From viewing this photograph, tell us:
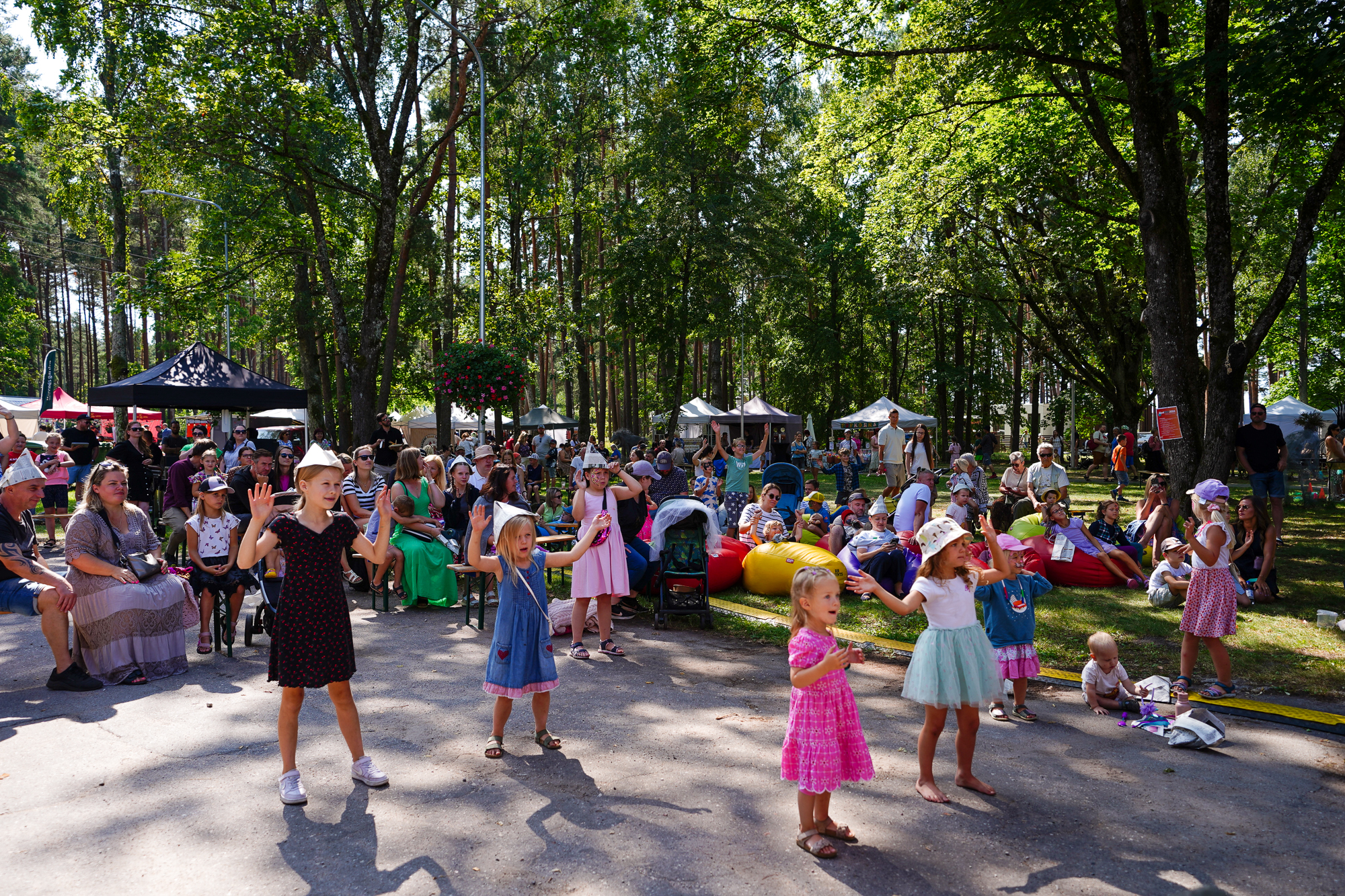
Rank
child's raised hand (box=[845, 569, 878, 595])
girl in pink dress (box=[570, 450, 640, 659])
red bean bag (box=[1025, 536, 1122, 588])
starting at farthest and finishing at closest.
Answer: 1. red bean bag (box=[1025, 536, 1122, 588])
2. girl in pink dress (box=[570, 450, 640, 659])
3. child's raised hand (box=[845, 569, 878, 595])

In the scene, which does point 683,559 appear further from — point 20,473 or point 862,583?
point 20,473

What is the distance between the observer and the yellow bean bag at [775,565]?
10914 mm

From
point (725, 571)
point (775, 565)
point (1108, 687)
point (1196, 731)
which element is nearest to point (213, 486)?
point (725, 571)

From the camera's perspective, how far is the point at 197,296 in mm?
19703

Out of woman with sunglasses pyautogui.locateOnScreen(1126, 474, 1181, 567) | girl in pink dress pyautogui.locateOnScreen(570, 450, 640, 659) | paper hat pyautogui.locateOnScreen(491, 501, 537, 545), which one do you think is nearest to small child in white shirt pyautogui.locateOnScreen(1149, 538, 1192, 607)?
woman with sunglasses pyautogui.locateOnScreen(1126, 474, 1181, 567)

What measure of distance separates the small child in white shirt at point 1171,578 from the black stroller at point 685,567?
435cm

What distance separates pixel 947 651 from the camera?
4.83 metres

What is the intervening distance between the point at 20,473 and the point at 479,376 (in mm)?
10545

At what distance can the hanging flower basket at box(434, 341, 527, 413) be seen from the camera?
56.1 feet

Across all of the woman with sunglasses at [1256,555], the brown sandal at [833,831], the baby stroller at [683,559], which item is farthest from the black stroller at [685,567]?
the woman with sunglasses at [1256,555]

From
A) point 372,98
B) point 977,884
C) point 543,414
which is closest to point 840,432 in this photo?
point 543,414

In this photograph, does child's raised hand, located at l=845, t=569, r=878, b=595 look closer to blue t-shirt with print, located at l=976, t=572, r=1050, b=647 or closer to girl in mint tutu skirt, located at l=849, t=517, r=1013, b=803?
girl in mint tutu skirt, located at l=849, t=517, r=1013, b=803

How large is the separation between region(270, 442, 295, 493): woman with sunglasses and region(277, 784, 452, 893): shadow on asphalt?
948 centimetres

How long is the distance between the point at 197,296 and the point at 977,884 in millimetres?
20596
